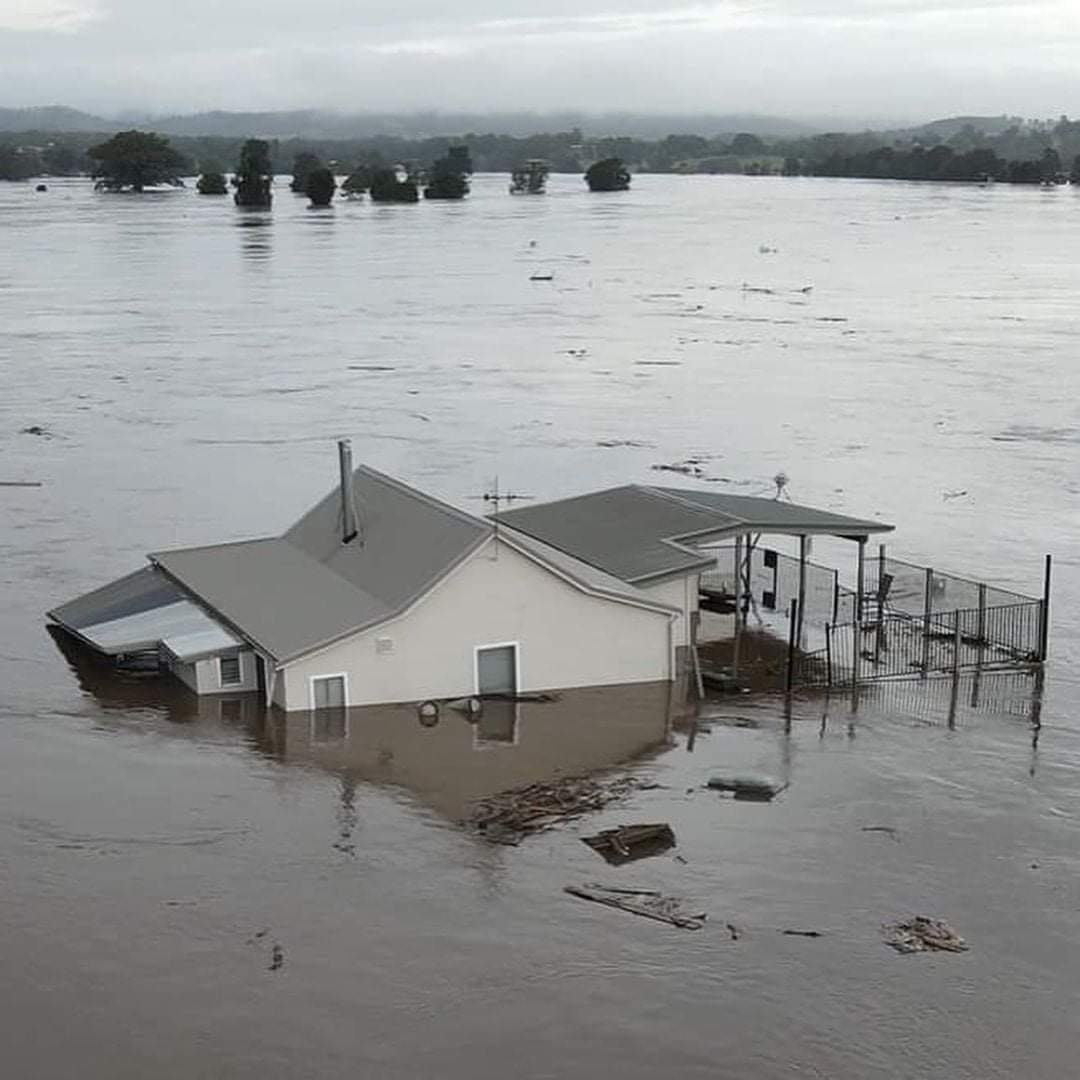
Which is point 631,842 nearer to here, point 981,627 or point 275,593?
point 275,593

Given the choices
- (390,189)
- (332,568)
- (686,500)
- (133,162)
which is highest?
(133,162)

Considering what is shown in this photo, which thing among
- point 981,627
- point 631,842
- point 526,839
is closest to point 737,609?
point 981,627

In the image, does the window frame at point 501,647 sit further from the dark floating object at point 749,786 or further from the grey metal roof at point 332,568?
the dark floating object at point 749,786

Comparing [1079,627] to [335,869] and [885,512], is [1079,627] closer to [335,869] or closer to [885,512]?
[885,512]

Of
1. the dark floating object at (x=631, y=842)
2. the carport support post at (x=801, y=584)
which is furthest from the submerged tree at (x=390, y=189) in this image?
the dark floating object at (x=631, y=842)

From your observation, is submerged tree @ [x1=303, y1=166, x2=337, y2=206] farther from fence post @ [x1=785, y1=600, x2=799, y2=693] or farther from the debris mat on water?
the debris mat on water

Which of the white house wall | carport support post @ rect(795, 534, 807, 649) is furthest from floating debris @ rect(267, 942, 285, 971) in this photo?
carport support post @ rect(795, 534, 807, 649)
